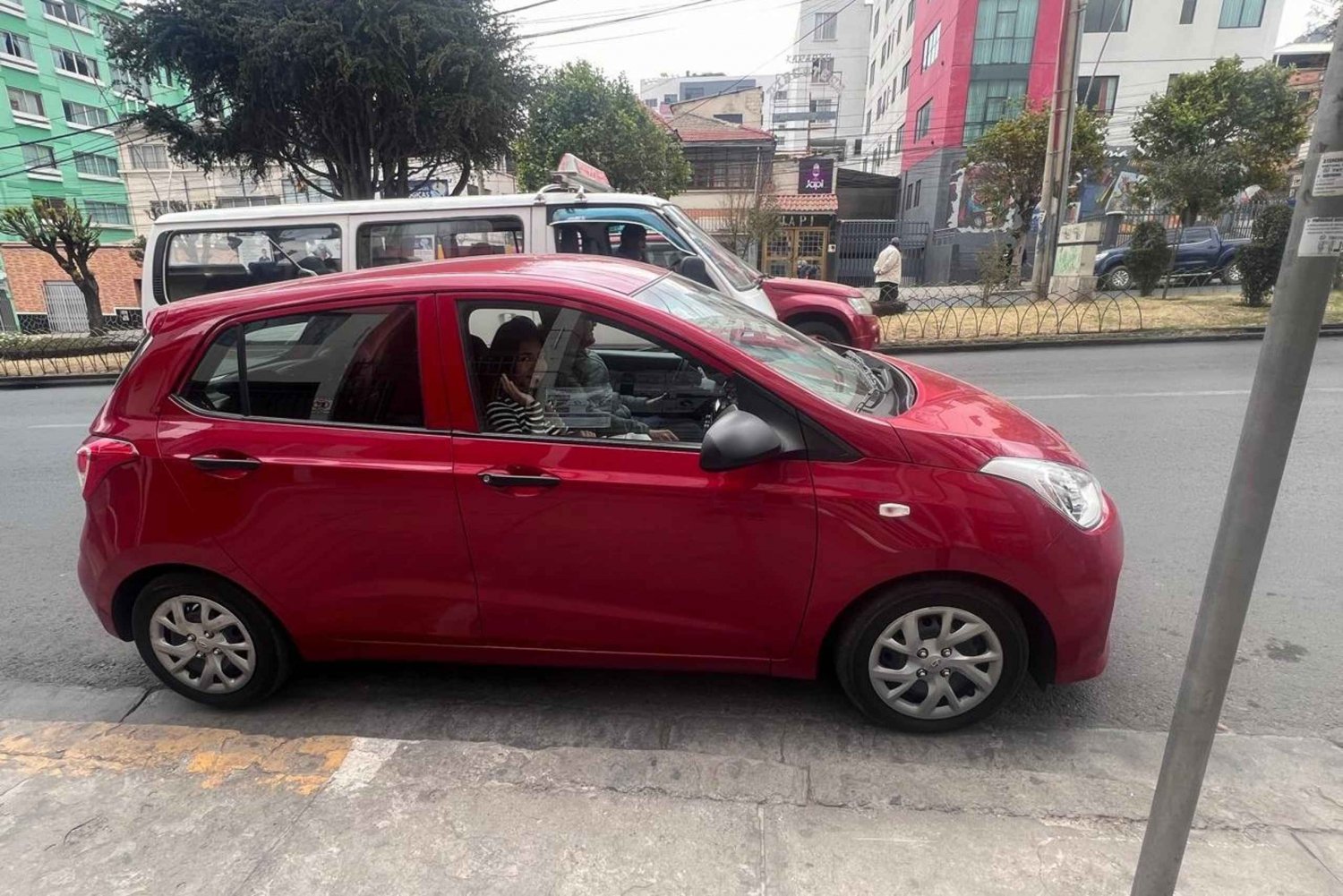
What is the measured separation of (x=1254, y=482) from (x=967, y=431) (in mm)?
1203

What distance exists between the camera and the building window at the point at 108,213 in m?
40.5

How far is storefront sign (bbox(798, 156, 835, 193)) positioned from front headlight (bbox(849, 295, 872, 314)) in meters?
27.8

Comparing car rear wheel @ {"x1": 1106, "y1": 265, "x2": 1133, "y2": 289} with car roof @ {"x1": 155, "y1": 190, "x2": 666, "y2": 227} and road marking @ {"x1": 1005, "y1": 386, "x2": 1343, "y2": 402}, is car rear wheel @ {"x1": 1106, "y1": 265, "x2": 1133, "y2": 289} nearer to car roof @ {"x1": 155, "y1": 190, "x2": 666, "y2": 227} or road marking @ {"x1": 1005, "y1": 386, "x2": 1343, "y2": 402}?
road marking @ {"x1": 1005, "y1": 386, "x2": 1343, "y2": 402}

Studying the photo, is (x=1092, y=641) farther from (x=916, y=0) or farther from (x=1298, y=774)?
(x=916, y=0)

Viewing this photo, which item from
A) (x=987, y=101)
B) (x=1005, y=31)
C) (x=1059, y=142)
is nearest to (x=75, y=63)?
(x=987, y=101)

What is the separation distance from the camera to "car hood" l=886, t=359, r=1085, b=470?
242 centimetres

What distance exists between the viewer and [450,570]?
8.66ft

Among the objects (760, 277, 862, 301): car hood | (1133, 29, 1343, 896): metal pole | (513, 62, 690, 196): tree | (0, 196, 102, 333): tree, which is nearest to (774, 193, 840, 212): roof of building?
(513, 62, 690, 196): tree

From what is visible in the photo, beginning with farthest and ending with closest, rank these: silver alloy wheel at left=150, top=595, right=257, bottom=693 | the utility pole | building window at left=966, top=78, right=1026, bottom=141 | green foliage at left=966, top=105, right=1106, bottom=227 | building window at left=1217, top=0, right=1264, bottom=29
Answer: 1. building window at left=966, top=78, right=1026, bottom=141
2. building window at left=1217, top=0, right=1264, bottom=29
3. green foliage at left=966, top=105, right=1106, bottom=227
4. the utility pole
5. silver alloy wheel at left=150, top=595, right=257, bottom=693

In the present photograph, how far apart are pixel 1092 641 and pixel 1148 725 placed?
54cm

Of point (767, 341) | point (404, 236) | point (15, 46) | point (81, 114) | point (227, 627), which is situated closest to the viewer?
point (227, 627)

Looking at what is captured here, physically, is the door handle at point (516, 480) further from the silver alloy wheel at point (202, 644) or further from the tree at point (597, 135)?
the tree at point (597, 135)

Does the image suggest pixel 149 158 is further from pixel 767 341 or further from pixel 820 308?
pixel 767 341

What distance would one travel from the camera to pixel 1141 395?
7738 millimetres
